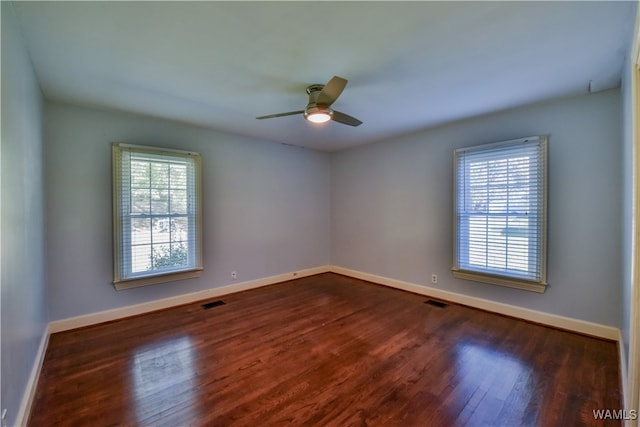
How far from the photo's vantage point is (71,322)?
3082 mm

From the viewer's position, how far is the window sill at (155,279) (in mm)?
3361

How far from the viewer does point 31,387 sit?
75.2 inches

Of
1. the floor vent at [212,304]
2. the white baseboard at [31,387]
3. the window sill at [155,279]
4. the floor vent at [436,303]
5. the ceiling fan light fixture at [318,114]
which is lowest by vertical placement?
the floor vent at [212,304]

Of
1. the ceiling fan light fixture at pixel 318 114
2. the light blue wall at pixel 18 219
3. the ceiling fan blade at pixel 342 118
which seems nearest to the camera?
the light blue wall at pixel 18 219

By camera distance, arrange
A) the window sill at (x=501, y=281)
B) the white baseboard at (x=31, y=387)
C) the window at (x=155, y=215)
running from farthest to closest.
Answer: the window at (x=155, y=215) < the window sill at (x=501, y=281) < the white baseboard at (x=31, y=387)

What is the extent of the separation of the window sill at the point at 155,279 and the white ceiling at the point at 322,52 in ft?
6.64

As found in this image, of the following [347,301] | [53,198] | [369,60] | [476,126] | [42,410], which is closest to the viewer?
[42,410]

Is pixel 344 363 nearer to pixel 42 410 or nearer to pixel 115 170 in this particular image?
pixel 42 410

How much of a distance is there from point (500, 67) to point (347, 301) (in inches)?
124

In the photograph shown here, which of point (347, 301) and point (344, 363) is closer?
point (344, 363)

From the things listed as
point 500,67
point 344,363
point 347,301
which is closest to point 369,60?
point 500,67

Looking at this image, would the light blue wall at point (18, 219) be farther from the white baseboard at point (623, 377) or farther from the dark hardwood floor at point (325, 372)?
the white baseboard at point (623, 377)

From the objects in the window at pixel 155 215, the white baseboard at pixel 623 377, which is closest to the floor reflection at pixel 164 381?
the window at pixel 155 215

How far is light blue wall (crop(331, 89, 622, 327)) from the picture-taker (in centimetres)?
279
